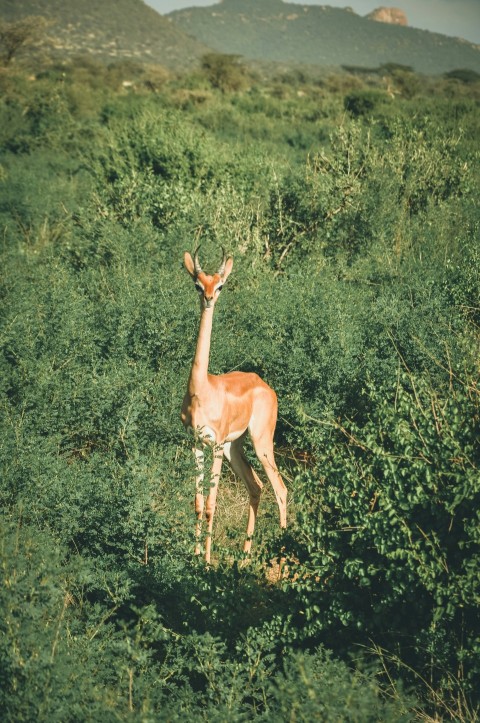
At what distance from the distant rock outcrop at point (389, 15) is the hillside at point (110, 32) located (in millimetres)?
100465

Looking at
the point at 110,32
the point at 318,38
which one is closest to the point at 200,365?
the point at 110,32

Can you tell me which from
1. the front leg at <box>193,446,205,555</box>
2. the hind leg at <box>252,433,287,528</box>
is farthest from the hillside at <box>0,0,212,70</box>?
the front leg at <box>193,446,205,555</box>

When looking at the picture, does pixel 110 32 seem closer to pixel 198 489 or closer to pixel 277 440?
pixel 277 440

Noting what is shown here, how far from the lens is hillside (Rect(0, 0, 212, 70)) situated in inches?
2689

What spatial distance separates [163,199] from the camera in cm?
1425

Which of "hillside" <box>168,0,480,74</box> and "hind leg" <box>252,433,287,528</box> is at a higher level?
"hillside" <box>168,0,480,74</box>

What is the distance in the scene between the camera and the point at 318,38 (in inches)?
5374

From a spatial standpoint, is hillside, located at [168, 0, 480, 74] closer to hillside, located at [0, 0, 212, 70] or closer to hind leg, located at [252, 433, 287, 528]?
hillside, located at [0, 0, 212, 70]

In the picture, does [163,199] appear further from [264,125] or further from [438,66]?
[438,66]

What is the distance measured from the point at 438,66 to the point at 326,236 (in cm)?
12624

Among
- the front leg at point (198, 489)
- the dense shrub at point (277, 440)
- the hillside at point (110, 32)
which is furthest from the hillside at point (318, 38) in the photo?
the front leg at point (198, 489)

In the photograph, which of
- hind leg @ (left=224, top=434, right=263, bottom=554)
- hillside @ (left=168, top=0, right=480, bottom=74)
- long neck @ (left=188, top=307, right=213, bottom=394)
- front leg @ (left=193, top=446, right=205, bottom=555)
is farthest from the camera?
hillside @ (left=168, top=0, right=480, bottom=74)

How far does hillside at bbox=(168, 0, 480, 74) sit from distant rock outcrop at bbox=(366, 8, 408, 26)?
2241 centimetres

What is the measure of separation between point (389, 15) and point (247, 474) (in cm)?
18528
